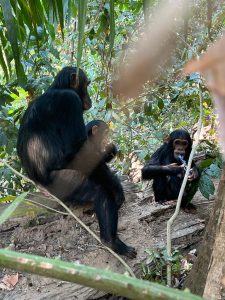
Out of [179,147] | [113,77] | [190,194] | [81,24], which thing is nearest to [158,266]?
[190,194]

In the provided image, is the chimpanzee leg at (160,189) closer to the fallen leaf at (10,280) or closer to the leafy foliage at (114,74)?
the leafy foliage at (114,74)

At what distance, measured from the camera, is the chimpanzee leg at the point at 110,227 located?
3730mm

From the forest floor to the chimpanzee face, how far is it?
57 cm

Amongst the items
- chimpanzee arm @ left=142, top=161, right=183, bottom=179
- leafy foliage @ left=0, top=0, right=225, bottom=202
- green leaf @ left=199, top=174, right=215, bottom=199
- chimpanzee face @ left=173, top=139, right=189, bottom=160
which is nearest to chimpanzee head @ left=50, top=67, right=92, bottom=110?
leafy foliage @ left=0, top=0, right=225, bottom=202

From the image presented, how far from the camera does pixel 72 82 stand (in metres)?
4.39

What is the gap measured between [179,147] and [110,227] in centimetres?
138

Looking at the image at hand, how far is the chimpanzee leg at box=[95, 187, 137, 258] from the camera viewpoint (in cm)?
373

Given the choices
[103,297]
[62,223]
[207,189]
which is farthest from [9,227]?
[207,189]

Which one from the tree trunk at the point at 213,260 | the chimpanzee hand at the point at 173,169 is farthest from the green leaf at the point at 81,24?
the chimpanzee hand at the point at 173,169

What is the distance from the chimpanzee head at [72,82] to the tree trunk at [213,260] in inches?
97.9

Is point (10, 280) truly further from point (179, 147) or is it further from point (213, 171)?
point (179, 147)

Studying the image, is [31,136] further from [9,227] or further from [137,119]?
[137,119]

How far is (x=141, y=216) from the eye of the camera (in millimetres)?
4266

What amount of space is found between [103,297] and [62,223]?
958 mm
